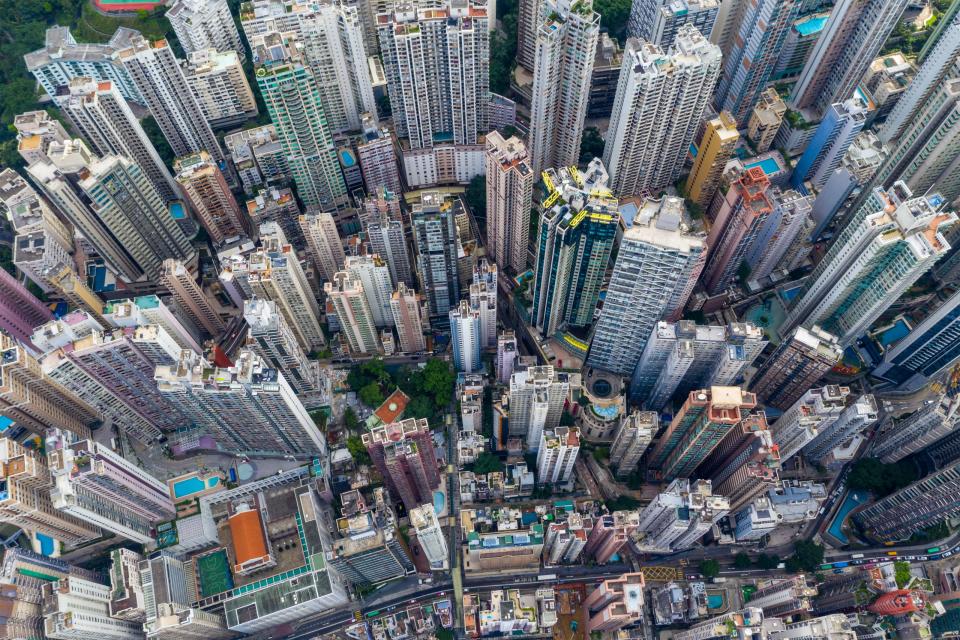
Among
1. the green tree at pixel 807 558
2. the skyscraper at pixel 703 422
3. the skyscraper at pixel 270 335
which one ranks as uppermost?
the skyscraper at pixel 270 335

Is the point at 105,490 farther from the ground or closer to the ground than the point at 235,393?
closer to the ground

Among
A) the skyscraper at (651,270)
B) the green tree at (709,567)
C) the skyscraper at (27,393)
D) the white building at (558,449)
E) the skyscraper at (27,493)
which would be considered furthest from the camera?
the green tree at (709,567)

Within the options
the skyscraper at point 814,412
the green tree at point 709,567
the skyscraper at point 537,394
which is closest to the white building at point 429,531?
the skyscraper at point 537,394

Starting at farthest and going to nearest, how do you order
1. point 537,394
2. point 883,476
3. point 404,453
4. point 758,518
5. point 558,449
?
point 883,476, point 537,394, point 558,449, point 758,518, point 404,453

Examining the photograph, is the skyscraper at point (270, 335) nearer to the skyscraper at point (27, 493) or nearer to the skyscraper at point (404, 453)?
the skyscraper at point (404, 453)

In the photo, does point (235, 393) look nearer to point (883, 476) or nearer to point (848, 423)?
point (848, 423)

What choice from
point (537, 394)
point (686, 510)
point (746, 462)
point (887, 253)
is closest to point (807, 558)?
point (746, 462)

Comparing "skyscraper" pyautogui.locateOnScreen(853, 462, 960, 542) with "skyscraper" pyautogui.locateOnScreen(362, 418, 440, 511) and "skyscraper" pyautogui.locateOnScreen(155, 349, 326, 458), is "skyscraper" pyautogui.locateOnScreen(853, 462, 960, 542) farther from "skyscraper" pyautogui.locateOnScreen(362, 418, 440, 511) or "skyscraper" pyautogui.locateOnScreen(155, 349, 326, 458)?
"skyscraper" pyautogui.locateOnScreen(155, 349, 326, 458)
